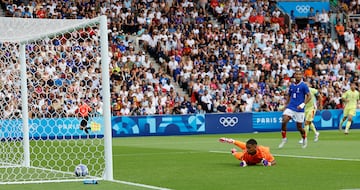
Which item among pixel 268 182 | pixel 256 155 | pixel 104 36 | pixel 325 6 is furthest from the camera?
pixel 325 6

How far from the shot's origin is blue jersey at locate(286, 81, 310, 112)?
2319 cm

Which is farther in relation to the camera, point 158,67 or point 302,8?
point 302,8

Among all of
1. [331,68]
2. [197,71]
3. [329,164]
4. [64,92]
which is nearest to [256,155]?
[329,164]

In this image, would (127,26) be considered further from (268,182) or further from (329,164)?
(268,182)

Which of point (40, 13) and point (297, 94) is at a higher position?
point (40, 13)

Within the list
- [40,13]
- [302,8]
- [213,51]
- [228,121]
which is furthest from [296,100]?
[302,8]

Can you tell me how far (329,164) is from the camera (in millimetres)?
17297

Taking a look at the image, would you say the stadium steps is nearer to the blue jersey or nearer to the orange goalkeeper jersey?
the blue jersey

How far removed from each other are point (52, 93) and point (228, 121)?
61.0ft

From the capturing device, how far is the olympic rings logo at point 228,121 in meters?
38.8

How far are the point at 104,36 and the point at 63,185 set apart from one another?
2.65 m

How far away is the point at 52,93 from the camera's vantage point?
21.2m

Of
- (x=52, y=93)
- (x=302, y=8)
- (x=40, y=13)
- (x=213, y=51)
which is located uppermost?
(x=302, y=8)

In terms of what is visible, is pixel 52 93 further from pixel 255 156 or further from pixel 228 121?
pixel 228 121
